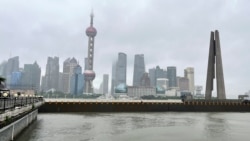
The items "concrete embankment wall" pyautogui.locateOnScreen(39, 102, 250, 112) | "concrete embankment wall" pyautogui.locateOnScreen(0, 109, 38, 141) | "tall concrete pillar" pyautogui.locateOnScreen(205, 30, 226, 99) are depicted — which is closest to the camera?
"concrete embankment wall" pyautogui.locateOnScreen(0, 109, 38, 141)

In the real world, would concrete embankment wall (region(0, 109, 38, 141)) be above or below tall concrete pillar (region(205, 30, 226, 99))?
below

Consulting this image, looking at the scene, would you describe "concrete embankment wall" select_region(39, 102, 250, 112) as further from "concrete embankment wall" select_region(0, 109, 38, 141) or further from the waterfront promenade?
"concrete embankment wall" select_region(0, 109, 38, 141)

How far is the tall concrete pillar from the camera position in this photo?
95812 mm

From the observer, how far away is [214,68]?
10056 cm

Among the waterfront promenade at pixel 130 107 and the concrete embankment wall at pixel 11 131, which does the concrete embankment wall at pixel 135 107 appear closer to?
the waterfront promenade at pixel 130 107

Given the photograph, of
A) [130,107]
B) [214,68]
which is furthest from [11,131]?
[214,68]

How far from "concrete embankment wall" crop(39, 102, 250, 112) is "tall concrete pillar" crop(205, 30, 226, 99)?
84.4 ft

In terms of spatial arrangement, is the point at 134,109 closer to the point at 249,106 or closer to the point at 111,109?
the point at 111,109

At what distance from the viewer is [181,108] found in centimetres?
6706

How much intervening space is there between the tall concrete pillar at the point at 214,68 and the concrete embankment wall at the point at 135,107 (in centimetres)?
2574

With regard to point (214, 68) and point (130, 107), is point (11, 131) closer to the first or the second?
point (130, 107)

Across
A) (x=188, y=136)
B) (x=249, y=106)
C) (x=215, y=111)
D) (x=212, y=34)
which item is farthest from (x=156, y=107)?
(x=212, y=34)

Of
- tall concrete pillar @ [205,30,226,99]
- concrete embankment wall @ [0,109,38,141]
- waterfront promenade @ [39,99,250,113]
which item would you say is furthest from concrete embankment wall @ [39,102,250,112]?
concrete embankment wall @ [0,109,38,141]

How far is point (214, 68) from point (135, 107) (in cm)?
5002
